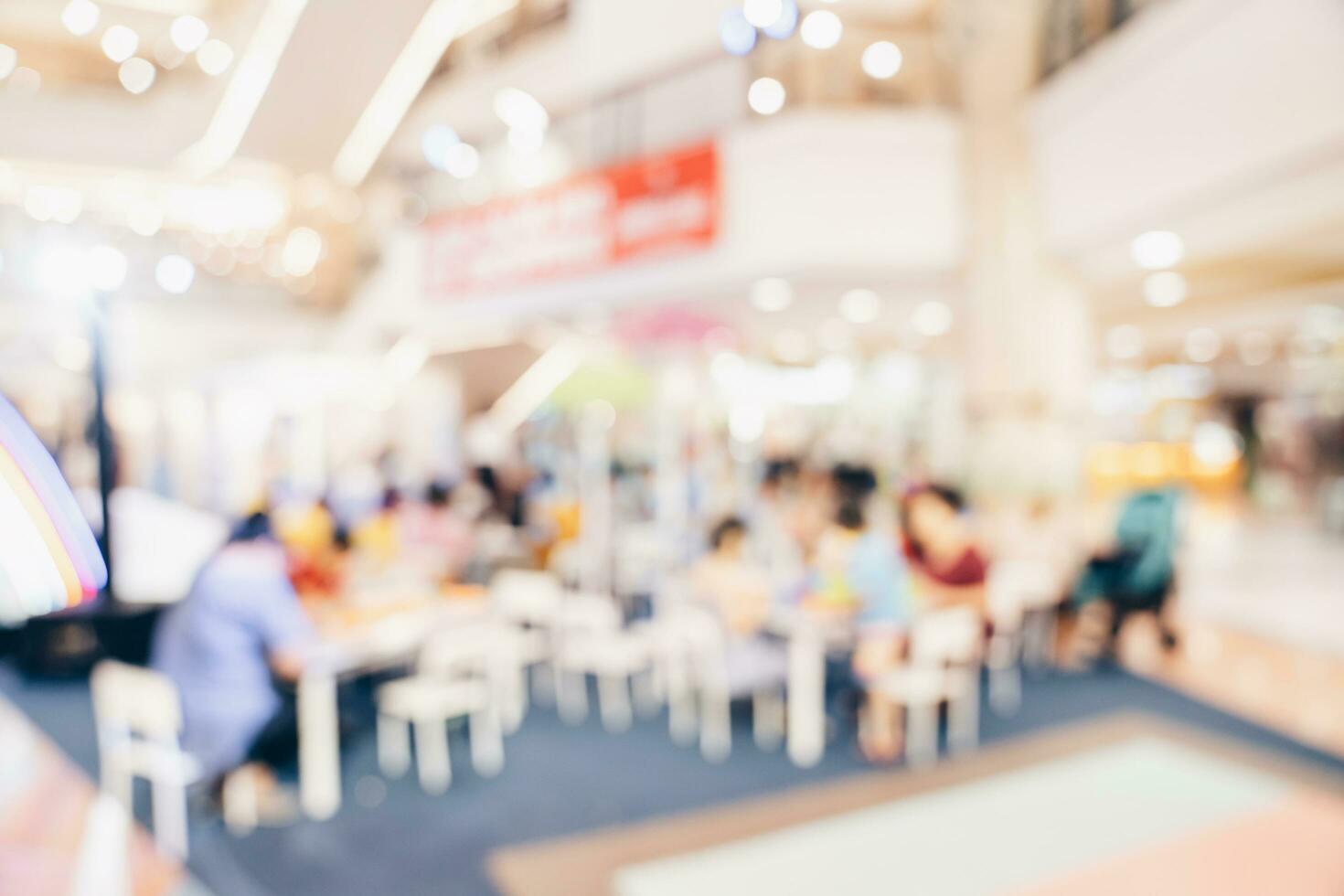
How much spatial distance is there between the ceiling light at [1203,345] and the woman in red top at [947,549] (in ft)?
26.0

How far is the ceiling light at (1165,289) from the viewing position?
7.28m

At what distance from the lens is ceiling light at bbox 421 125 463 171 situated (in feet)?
28.7

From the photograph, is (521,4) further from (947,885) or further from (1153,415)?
(1153,415)

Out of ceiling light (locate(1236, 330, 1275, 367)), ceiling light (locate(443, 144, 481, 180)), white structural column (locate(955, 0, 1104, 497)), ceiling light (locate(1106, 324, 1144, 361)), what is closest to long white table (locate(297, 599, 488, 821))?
white structural column (locate(955, 0, 1104, 497))

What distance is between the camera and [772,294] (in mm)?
7805

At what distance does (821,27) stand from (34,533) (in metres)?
2.52

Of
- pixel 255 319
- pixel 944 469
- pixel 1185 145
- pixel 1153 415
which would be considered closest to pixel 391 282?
pixel 255 319

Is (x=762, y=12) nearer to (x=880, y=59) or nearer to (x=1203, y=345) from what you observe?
(x=880, y=59)

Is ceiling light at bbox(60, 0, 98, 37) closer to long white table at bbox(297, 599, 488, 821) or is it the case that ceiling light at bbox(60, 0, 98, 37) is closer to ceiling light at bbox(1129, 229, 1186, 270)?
long white table at bbox(297, 599, 488, 821)

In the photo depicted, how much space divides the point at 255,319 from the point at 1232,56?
10373 mm

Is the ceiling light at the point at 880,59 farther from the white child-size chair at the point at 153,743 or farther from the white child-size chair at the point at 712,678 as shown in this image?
the white child-size chair at the point at 153,743

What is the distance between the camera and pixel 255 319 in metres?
10.7

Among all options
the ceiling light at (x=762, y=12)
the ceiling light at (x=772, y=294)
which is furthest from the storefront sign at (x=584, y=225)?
the ceiling light at (x=762, y=12)

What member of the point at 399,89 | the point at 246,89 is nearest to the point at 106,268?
the point at 246,89
